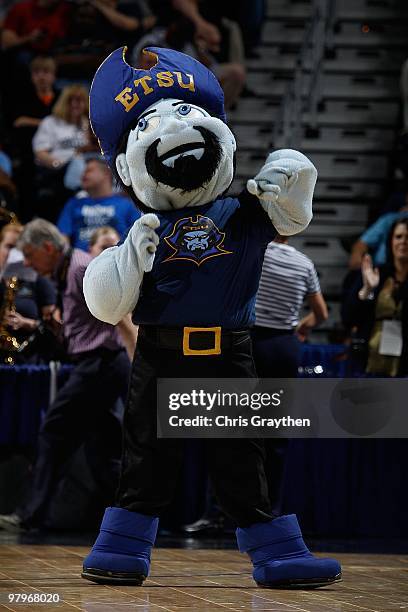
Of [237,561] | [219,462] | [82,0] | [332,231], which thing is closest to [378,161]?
[332,231]

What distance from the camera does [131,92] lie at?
4031mm

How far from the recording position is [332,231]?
9.30 m

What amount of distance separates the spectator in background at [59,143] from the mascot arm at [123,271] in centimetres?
496

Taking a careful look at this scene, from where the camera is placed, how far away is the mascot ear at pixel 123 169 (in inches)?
158

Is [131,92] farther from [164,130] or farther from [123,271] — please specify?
[123,271]

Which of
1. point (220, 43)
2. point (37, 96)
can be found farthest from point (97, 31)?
point (220, 43)

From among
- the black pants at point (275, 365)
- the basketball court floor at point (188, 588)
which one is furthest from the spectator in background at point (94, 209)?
the basketball court floor at point (188, 588)

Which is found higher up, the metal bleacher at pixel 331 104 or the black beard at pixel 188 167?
the metal bleacher at pixel 331 104

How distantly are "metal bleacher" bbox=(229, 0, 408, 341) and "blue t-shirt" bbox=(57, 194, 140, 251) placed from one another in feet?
6.16

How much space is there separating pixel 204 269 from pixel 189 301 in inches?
4.5

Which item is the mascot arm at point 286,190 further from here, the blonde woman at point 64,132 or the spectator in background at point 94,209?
the blonde woman at point 64,132

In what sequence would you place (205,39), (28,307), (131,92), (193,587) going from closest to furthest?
(193,587) → (131,92) → (28,307) → (205,39)

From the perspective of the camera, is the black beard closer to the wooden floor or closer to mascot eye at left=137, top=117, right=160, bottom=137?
mascot eye at left=137, top=117, right=160, bottom=137

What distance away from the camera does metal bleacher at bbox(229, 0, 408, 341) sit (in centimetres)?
941
